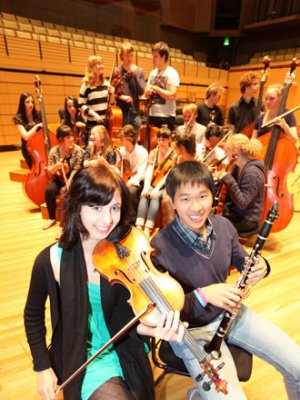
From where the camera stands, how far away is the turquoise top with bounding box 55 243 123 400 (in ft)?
2.97

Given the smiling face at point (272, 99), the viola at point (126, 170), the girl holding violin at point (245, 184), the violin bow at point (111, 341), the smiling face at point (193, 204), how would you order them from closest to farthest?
the violin bow at point (111, 341) → the smiling face at point (193, 204) → the girl holding violin at point (245, 184) → the smiling face at point (272, 99) → the viola at point (126, 170)

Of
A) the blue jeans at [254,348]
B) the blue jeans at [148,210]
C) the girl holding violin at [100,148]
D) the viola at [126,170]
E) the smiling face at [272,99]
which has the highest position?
the smiling face at [272,99]

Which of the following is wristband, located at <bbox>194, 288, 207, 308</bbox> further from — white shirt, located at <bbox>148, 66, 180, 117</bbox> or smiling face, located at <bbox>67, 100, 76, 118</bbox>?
smiling face, located at <bbox>67, 100, 76, 118</bbox>

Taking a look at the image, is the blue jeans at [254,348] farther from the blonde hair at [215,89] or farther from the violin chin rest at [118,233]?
the blonde hair at [215,89]

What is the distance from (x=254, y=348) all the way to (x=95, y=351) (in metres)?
0.61

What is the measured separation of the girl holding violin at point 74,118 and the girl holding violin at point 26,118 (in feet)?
1.36

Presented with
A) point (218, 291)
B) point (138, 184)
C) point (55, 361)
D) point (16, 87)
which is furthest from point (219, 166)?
point (16, 87)

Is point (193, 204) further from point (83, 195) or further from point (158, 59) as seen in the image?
point (158, 59)

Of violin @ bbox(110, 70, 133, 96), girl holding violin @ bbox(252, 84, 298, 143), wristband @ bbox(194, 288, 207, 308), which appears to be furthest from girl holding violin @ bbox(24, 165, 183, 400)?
violin @ bbox(110, 70, 133, 96)

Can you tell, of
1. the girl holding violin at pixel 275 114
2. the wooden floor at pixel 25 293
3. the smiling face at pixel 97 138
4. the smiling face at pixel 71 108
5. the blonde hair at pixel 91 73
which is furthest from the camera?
the smiling face at pixel 71 108

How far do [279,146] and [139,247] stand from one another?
6.74 feet

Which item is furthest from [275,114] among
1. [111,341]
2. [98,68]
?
[111,341]

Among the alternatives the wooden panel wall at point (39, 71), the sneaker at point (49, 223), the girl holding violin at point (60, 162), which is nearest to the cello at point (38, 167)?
the girl holding violin at point (60, 162)

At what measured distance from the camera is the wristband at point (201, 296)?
97 cm
